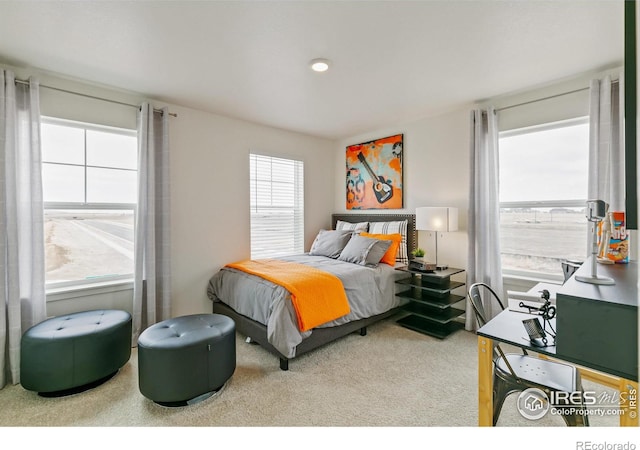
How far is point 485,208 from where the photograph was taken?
3.17m

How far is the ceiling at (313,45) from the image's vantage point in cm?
178

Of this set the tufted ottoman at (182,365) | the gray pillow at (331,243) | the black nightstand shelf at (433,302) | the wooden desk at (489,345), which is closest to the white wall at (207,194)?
the gray pillow at (331,243)

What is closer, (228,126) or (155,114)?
(155,114)

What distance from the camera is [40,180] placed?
2.46m

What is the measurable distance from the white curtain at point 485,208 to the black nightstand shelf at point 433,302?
22 cm

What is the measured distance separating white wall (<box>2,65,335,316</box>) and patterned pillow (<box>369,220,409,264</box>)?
A: 1.76m

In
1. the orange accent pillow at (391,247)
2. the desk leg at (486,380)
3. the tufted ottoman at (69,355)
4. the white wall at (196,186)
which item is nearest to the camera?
the desk leg at (486,380)

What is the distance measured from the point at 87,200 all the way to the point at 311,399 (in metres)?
2.72

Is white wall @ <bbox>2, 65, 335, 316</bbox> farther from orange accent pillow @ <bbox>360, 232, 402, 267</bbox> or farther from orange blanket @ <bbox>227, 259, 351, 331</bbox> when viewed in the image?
orange accent pillow @ <bbox>360, 232, 402, 267</bbox>

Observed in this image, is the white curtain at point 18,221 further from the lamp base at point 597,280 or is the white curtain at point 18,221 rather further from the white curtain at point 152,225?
the lamp base at point 597,280

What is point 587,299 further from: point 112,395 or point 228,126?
point 228,126

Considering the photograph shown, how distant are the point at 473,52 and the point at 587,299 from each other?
1.99 metres

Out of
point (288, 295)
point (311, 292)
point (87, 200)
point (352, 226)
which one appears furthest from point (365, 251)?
point (87, 200)
